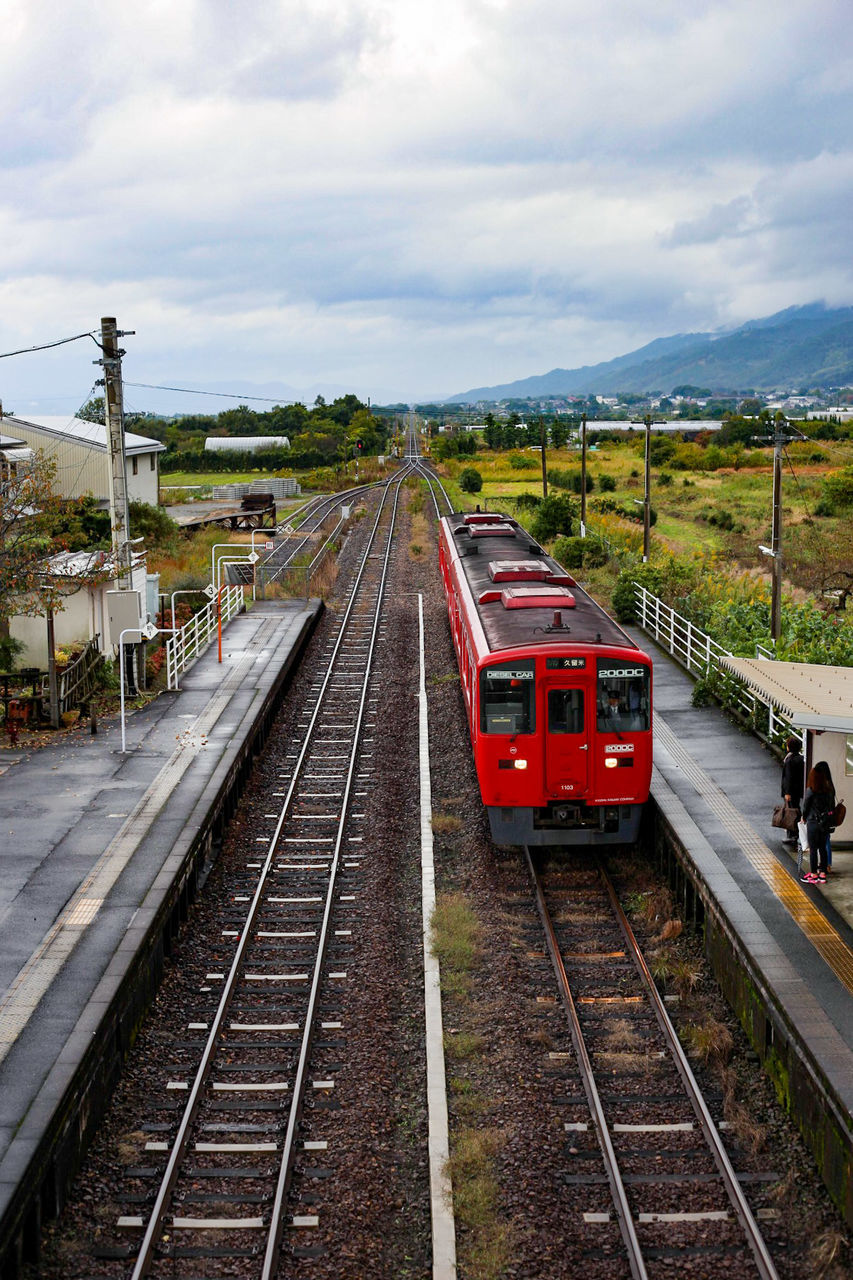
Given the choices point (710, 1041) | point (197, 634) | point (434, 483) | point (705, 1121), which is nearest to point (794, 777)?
point (710, 1041)

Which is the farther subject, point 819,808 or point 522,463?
point 522,463

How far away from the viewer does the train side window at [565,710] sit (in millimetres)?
13320

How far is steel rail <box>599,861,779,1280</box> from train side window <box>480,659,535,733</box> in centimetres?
238

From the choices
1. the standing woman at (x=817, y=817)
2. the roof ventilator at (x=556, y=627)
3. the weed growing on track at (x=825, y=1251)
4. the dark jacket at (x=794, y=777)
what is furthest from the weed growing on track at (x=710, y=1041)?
the roof ventilator at (x=556, y=627)

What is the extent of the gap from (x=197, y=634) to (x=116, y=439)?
5.28 m

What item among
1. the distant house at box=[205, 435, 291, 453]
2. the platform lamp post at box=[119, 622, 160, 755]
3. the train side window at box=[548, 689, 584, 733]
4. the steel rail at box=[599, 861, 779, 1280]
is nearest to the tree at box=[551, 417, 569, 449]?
the distant house at box=[205, 435, 291, 453]

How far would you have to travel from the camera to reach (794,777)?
41.6ft

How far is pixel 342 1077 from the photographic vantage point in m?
9.48

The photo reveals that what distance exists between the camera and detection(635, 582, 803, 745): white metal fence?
16.9m

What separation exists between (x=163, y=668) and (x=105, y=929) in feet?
41.7

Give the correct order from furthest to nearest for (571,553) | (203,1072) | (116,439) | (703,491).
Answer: (703,491), (571,553), (116,439), (203,1072)

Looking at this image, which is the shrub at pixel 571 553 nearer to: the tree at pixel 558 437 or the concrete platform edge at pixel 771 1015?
the concrete platform edge at pixel 771 1015

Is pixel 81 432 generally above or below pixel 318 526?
above

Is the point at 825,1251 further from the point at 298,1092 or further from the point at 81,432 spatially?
the point at 81,432
